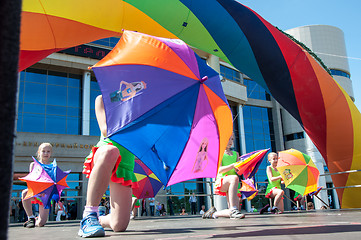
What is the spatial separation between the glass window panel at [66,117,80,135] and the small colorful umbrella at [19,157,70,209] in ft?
58.1

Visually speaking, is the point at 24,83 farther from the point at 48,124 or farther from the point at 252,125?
the point at 252,125

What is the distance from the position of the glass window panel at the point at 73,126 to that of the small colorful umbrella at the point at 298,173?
1713 centimetres

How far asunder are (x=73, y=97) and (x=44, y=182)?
63.2 feet

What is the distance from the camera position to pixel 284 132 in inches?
1476

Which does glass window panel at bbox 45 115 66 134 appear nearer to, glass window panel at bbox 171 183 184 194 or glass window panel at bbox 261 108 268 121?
glass window panel at bbox 171 183 184 194

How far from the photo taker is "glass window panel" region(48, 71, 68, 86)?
2411 centimetres

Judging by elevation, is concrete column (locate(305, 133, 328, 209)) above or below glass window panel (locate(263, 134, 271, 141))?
below

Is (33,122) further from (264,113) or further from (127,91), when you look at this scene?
(264,113)

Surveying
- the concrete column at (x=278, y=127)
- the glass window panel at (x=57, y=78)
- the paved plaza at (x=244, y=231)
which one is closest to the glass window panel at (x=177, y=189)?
the glass window panel at (x=57, y=78)

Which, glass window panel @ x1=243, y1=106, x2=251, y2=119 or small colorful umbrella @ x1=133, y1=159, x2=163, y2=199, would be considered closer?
small colorful umbrella @ x1=133, y1=159, x2=163, y2=199

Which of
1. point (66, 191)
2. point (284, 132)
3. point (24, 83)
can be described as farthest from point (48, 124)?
point (284, 132)

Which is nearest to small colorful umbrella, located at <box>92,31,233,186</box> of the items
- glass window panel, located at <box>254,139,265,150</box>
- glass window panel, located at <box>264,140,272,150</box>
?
glass window panel, located at <box>254,139,265,150</box>

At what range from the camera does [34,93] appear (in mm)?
23219

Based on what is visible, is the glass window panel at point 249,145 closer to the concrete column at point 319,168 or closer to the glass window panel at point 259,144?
the glass window panel at point 259,144
